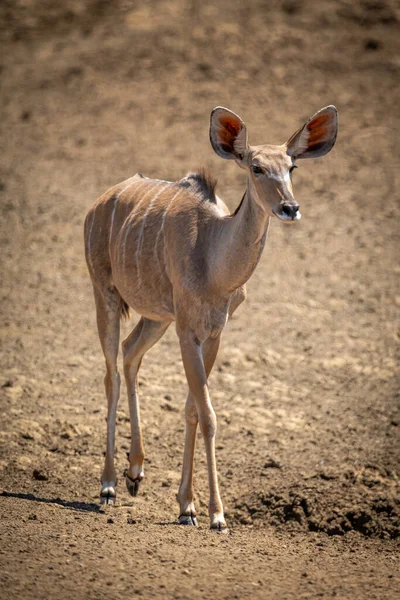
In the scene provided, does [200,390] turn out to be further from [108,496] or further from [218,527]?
[108,496]

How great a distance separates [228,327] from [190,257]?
3.58m

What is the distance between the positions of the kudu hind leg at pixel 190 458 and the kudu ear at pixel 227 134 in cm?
113

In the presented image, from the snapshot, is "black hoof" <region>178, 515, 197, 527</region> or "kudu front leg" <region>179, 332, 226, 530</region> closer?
"kudu front leg" <region>179, 332, 226, 530</region>

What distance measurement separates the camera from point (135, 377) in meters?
6.40

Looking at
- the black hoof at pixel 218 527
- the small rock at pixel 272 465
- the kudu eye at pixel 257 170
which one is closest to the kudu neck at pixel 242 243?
the kudu eye at pixel 257 170

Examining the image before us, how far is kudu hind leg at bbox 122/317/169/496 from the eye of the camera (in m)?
6.06

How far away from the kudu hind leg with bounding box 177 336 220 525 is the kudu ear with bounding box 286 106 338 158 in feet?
4.08

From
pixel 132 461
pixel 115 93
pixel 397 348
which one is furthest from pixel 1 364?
pixel 115 93

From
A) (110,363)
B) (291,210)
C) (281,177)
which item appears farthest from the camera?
(110,363)

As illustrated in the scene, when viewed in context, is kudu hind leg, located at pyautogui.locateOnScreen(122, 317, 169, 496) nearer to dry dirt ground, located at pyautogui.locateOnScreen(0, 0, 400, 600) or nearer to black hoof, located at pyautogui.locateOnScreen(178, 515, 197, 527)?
dry dirt ground, located at pyautogui.locateOnScreen(0, 0, 400, 600)

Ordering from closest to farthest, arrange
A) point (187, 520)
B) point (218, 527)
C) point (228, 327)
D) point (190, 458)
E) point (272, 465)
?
point (218, 527) < point (187, 520) < point (190, 458) < point (272, 465) < point (228, 327)

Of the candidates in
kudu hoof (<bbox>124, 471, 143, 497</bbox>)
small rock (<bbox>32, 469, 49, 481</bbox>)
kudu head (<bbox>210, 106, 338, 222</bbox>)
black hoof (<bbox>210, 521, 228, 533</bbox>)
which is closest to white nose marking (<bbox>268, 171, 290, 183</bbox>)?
kudu head (<bbox>210, 106, 338, 222</bbox>)

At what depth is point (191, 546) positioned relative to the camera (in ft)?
15.8

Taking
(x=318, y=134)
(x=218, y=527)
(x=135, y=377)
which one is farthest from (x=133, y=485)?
(x=318, y=134)
